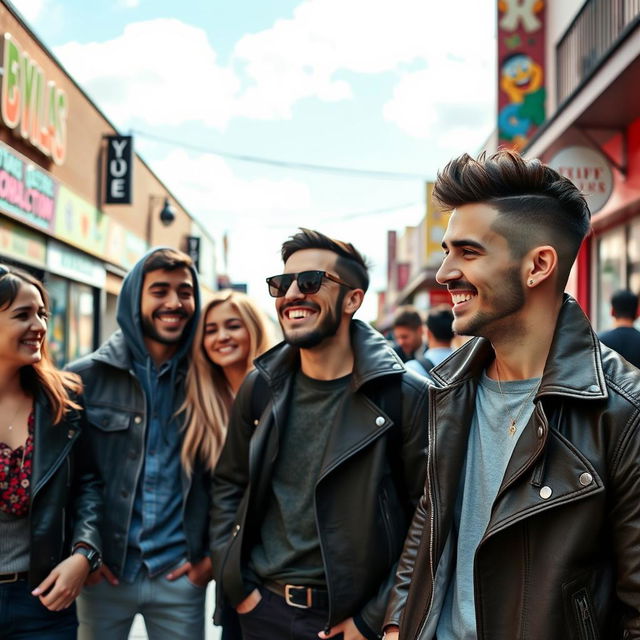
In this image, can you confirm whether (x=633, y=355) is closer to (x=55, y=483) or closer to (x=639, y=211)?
(x=639, y=211)

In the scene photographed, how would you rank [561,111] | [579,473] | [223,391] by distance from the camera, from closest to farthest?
[579,473] < [223,391] < [561,111]

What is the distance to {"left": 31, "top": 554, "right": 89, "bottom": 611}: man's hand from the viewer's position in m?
2.65

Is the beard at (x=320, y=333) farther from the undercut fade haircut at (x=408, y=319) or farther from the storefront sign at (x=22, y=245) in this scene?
the storefront sign at (x=22, y=245)

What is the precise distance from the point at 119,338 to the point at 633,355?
13.3 ft

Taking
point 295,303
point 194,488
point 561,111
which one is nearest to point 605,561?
point 295,303

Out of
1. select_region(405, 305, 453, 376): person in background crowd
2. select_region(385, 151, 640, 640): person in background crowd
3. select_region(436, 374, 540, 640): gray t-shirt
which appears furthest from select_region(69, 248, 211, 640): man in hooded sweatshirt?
select_region(405, 305, 453, 376): person in background crowd

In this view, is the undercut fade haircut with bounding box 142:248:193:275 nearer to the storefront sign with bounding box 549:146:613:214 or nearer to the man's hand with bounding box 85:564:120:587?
the man's hand with bounding box 85:564:120:587

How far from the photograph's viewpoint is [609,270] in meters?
9.57

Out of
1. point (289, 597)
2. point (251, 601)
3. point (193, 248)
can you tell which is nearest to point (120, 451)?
point (251, 601)

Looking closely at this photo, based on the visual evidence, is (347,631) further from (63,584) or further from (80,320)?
(80,320)

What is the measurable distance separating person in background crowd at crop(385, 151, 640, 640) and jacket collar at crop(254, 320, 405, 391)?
22.4 inches

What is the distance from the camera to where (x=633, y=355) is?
558 cm

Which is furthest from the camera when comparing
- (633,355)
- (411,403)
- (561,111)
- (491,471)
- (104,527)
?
(561,111)

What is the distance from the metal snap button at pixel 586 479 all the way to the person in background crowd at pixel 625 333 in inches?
165
